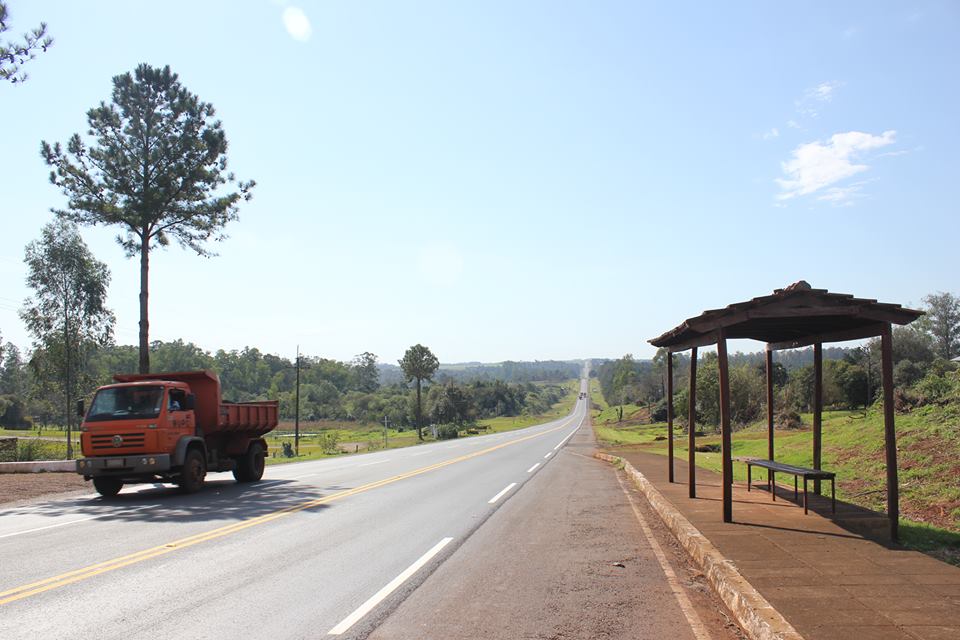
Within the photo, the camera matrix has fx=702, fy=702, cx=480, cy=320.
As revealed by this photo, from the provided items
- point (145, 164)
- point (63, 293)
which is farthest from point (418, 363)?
point (145, 164)

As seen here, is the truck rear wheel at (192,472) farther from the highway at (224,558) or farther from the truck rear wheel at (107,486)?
the truck rear wheel at (107,486)

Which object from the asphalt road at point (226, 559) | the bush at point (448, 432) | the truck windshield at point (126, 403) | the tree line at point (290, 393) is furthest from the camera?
the tree line at point (290, 393)

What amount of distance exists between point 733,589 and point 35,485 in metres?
17.9

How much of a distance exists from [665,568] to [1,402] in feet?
381

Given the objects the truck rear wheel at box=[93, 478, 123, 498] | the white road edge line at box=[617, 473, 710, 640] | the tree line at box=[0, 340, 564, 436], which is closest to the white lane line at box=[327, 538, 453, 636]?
the white road edge line at box=[617, 473, 710, 640]

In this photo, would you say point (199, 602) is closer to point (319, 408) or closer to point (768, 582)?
point (768, 582)

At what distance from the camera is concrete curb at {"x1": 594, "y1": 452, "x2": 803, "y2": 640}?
5.36 metres

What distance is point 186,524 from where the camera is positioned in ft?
37.2

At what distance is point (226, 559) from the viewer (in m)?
8.56

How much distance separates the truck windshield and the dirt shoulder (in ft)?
8.72

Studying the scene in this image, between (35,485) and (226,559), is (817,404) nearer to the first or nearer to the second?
(226,559)

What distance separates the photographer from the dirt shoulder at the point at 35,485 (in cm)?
1633

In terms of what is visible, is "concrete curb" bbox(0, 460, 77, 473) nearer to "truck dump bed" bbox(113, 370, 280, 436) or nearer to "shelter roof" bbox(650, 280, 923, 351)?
"truck dump bed" bbox(113, 370, 280, 436)

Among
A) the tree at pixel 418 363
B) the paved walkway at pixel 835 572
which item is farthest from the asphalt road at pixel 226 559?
the tree at pixel 418 363
